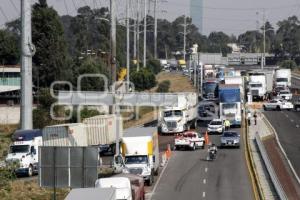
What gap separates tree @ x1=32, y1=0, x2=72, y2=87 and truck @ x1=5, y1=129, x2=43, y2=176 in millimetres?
45813

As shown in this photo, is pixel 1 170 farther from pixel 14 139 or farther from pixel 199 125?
pixel 199 125

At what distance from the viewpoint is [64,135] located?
45688mm

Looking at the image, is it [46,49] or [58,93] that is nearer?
[58,93]

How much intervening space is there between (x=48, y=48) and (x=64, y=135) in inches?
1749

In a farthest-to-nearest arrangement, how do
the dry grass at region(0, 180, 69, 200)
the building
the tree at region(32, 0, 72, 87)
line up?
the tree at region(32, 0, 72, 87), the building, the dry grass at region(0, 180, 69, 200)

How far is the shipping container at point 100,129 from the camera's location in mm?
51219

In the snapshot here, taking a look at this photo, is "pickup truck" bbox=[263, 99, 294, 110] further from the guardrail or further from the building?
the building

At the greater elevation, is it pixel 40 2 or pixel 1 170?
pixel 40 2

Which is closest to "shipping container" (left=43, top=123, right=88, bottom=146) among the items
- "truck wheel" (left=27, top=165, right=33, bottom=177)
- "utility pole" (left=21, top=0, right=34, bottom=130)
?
"truck wheel" (left=27, top=165, right=33, bottom=177)

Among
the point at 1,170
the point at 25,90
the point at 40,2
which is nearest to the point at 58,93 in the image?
the point at 40,2

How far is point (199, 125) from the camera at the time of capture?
254 ft

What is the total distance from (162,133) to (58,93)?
13.6m

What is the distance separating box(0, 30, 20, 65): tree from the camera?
105800mm

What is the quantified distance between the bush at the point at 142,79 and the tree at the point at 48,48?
25669mm
